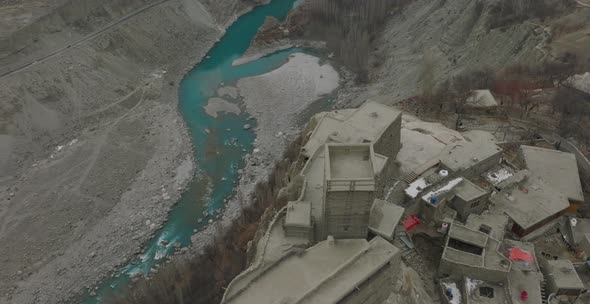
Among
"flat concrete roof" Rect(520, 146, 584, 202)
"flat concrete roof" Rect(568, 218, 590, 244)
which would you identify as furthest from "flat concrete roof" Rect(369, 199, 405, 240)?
"flat concrete roof" Rect(520, 146, 584, 202)

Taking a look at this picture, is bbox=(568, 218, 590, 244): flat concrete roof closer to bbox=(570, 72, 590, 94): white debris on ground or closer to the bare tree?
bbox=(570, 72, 590, 94): white debris on ground

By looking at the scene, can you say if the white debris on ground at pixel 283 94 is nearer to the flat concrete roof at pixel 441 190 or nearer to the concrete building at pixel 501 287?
the flat concrete roof at pixel 441 190

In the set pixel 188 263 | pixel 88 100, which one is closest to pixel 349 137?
pixel 188 263

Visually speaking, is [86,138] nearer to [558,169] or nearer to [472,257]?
[472,257]

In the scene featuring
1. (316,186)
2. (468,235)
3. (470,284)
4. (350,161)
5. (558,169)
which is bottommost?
(470,284)

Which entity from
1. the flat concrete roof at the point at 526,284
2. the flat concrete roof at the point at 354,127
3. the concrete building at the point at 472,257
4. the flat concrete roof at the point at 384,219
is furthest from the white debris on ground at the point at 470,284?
the flat concrete roof at the point at 354,127

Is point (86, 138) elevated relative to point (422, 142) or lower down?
lower down

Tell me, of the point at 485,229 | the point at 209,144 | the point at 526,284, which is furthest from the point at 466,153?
the point at 209,144
